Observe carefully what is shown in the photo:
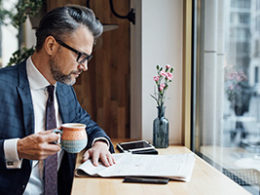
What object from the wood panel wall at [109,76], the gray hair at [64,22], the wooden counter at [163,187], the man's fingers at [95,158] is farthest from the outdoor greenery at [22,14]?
the wooden counter at [163,187]

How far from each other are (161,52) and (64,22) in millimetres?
680

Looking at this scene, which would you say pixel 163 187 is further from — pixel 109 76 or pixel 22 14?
pixel 22 14

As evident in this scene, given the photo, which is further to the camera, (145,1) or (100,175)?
(145,1)

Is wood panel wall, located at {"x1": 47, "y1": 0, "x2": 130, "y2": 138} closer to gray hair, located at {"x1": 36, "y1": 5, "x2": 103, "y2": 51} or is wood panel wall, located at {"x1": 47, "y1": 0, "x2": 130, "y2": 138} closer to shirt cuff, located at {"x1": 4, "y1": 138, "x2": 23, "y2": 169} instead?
gray hair, located at {"x1": 36, "y1": 5, "x2": 103, "y2": 51}

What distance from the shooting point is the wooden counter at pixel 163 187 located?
1053mm

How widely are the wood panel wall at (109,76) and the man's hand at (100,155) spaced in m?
1.02

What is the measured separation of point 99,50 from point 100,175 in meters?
1.40

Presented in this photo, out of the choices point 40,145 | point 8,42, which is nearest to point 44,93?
point 40,145

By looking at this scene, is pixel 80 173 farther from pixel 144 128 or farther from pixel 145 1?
pixel 145 1

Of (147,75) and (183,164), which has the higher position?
(147,75)

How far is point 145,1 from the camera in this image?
1.82m

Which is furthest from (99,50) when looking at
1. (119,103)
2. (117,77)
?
(119,103)

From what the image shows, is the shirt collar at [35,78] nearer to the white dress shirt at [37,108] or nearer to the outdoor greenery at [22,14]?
the white dress shirt at [37,108]

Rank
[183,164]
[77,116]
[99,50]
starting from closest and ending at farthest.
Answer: [183,164], [77,116], [99,50]
